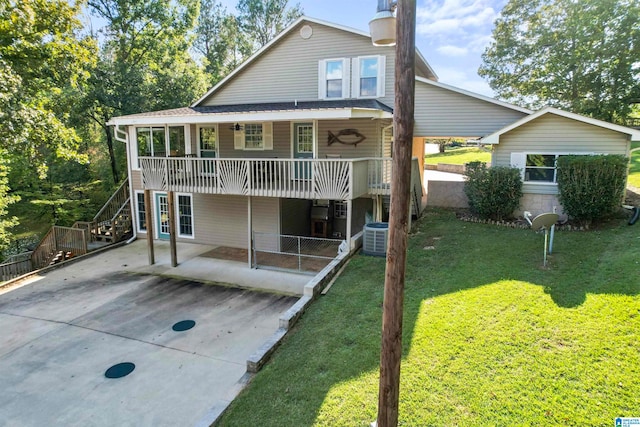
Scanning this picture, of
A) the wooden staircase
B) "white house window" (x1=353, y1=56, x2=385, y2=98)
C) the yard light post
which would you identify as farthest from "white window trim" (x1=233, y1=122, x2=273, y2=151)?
the yard light post

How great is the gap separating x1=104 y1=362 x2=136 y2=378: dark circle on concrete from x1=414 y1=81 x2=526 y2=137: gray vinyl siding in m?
10.6

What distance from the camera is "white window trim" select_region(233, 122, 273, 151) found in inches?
538

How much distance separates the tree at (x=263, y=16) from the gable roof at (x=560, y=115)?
28.9m

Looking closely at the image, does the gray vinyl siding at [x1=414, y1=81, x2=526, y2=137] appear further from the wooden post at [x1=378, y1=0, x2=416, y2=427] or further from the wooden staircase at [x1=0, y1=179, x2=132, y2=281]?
the wooden staircase at [x1=0, y1=179, x2=132, y2=281]

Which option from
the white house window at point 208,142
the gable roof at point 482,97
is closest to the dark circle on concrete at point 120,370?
the white house window at point 208,142

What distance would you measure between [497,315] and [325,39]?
36.6 ft

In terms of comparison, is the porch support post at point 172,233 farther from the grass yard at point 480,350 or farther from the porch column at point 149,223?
the grass yard at point 480,350

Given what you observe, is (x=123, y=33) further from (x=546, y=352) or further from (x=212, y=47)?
(x=546, y=352)

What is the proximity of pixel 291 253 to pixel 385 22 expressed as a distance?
8.83 m

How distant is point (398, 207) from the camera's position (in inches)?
146

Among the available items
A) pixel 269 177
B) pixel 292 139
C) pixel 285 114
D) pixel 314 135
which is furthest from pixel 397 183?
pixel 292 139

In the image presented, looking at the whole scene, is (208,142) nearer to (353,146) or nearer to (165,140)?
(165,140)

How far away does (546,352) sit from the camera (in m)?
5.29

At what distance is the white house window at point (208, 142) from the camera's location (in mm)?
14368
